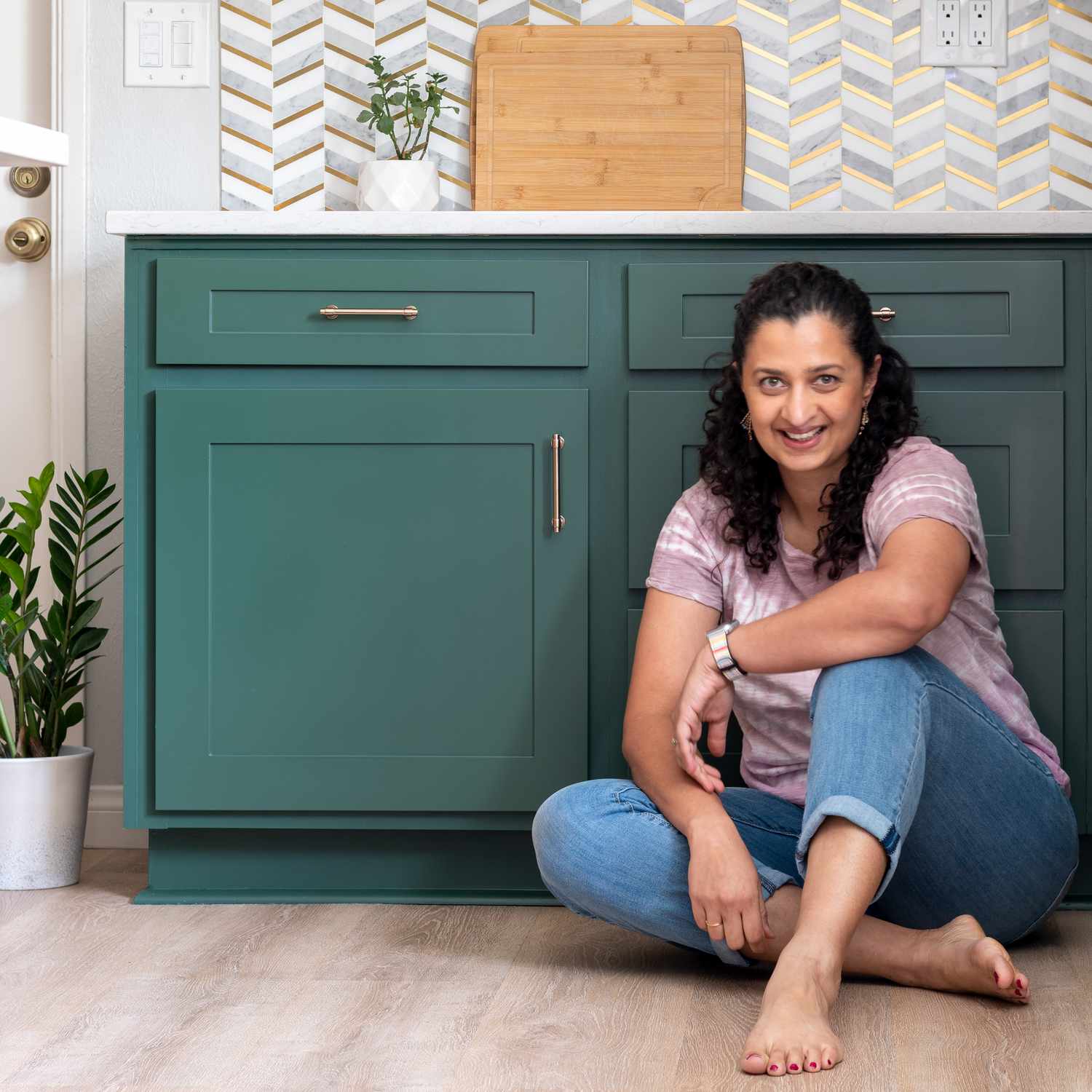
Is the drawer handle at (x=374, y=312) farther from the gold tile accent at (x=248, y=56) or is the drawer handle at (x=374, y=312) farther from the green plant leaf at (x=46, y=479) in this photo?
the gold tile accent at (x=248, y=56)

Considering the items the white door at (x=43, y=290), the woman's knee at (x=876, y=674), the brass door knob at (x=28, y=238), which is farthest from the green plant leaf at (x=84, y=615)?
the woman's knee at (x=876, y=674)

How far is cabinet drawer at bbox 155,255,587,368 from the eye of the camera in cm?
192

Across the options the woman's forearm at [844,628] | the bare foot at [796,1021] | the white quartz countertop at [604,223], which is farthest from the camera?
the white quartz countertop at [604,223]

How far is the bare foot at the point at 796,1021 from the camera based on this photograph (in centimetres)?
121

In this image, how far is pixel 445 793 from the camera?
1915 mm

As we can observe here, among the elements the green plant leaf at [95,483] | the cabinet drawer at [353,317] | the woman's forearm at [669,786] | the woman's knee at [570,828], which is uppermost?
the cabinet drawer at [353,317]

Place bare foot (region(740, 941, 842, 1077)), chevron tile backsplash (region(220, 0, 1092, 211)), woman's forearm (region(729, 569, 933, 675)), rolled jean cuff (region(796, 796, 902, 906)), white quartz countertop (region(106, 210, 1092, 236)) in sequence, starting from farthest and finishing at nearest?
chevron tile backsplash (region(220, 0, 1092, 211)), white quartz countertop (region(106, 210, 1092, 236)), woman's forearm (region(729, 569, 933, 675)), rolled jean cuff (region(796, 796, 902, 906)), bare foot (region(740, 941, 842, 1077))

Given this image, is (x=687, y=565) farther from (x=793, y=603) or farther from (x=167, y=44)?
(x=167, y=44)

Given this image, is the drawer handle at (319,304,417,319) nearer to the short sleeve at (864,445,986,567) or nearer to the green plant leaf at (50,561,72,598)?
the green plant leaf at (50,561,72,598)

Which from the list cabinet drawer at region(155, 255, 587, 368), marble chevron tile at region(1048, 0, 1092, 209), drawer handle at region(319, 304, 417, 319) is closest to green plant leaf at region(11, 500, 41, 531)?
cabinet drawer at region(155, 255, 587, 368)

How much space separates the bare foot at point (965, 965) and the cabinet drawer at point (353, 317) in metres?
0.92

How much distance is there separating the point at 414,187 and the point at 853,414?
1.02 meters

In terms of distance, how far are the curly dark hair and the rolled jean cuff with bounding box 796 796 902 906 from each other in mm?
390

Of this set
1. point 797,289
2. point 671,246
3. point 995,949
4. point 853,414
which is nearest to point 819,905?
point 995,949
